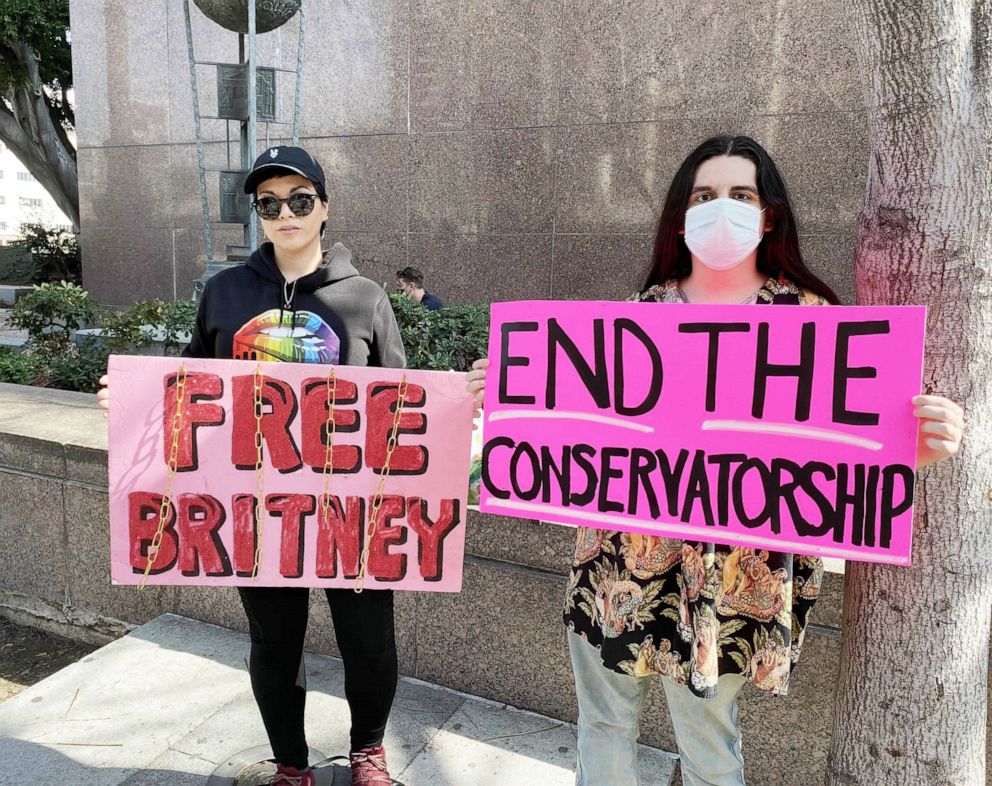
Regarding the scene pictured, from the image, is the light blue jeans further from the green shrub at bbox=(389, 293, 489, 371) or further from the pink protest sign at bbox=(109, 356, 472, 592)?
the green shrub at bbox=(389, 293, 489, 371)

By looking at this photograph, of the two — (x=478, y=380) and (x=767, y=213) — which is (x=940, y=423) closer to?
(x=767, y=213)

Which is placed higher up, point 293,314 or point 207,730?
point 293,314

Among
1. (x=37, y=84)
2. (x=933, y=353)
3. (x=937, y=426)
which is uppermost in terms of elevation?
(x=37, y=84)

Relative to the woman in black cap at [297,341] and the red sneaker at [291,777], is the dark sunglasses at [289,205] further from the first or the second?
the red sneaker at [291,777]

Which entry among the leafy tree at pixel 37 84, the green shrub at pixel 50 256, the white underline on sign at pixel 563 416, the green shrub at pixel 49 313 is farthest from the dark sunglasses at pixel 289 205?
the green shrub at pixel 50 256

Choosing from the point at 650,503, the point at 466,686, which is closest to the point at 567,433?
the point at 650,503

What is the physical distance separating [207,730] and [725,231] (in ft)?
8.22

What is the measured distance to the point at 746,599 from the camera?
1.85 m

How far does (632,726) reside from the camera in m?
2.04

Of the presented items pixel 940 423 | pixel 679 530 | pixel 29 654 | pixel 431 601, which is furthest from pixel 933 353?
pixel 29 654

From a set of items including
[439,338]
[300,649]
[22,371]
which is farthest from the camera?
[22,371]

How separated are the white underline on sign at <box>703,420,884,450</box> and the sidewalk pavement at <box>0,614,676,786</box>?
1.47 metres

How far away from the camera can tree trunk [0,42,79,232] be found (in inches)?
685

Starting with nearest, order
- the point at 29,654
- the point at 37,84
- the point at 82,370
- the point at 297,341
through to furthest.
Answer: the point at 297,341 < the point at 29,654 < the point at 82,370 < the point at 37,84
